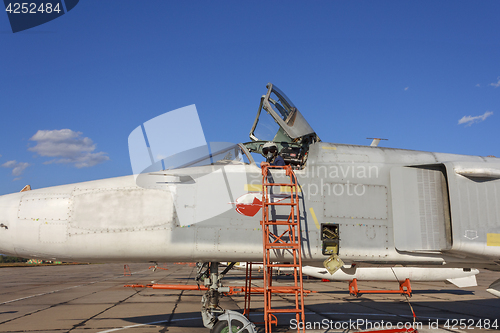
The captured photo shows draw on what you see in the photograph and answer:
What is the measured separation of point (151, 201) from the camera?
17.3ft

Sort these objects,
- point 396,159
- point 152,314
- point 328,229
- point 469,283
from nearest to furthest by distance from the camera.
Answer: point 328,229
point 396,159
point 152,314
point 469,283

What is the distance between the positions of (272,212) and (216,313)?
2.06 m

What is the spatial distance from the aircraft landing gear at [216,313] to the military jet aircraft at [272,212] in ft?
0.12

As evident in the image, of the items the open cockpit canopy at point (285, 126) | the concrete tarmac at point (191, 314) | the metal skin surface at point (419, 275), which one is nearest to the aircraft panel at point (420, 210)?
the open cockpit canopy at point (285, 126)

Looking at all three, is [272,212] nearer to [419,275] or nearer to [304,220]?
[304,220]

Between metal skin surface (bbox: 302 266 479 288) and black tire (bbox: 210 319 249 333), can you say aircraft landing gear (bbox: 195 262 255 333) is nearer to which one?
black tire (bbox: 210 319 249 333)

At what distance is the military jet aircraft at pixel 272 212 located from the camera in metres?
5.12

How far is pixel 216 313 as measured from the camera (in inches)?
232

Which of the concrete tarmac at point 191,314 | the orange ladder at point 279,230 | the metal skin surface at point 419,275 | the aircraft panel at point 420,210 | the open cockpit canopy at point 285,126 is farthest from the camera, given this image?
the metal skin surface at point 419,275

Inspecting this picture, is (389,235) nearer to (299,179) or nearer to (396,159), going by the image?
(396,159)

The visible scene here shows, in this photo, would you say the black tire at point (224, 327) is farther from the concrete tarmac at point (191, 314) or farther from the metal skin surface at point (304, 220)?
the concrete tarmac at point (191, 314)

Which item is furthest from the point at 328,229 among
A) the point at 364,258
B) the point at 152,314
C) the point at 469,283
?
the point at 469,283

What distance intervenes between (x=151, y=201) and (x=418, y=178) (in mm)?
4471

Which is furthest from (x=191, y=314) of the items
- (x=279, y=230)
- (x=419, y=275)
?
(x=419, y=275)
